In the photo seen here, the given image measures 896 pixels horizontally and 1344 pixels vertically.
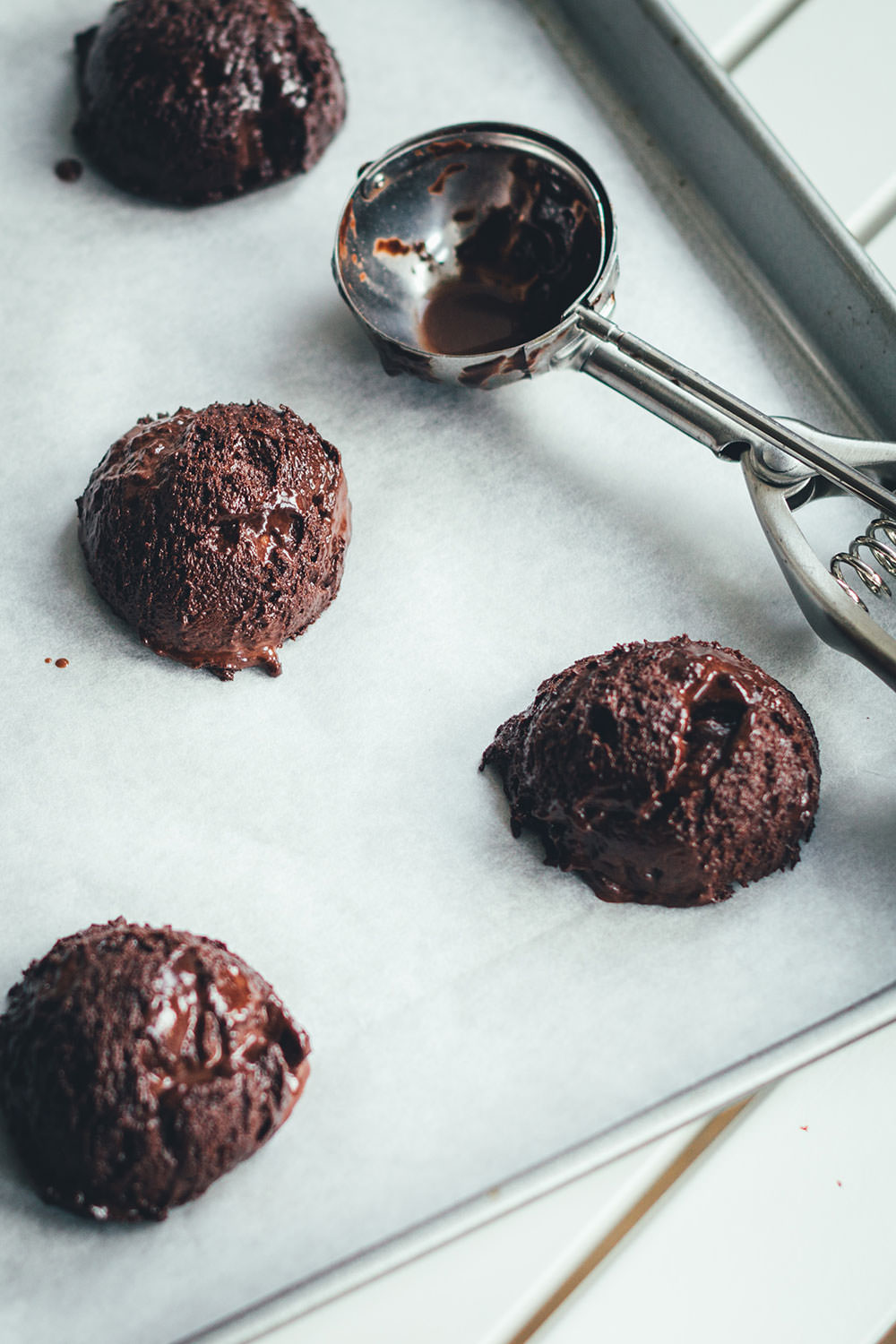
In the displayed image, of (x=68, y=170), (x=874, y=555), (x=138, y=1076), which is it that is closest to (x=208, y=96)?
(x=68, y=170)

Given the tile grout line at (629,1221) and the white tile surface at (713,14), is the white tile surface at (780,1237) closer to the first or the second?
the tile grout line at (629,1221)

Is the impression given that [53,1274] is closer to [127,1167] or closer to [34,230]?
[127,1167]

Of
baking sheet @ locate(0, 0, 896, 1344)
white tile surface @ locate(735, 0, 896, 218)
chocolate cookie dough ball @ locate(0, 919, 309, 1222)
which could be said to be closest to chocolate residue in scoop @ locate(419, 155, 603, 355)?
baking sheet @ locate(0, 0, 896, 1344)

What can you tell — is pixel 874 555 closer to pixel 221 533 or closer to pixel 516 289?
pixel 516 289

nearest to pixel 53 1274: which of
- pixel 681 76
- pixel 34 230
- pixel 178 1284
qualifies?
pixel 178 1284

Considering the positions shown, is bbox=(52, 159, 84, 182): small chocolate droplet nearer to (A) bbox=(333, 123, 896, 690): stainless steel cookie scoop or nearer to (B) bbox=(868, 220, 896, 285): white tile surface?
(A) bbox=(333, 123, 896, 690): stainless steel cookie scoop

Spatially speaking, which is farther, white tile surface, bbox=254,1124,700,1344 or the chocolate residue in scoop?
the chocolate residue in scoop
